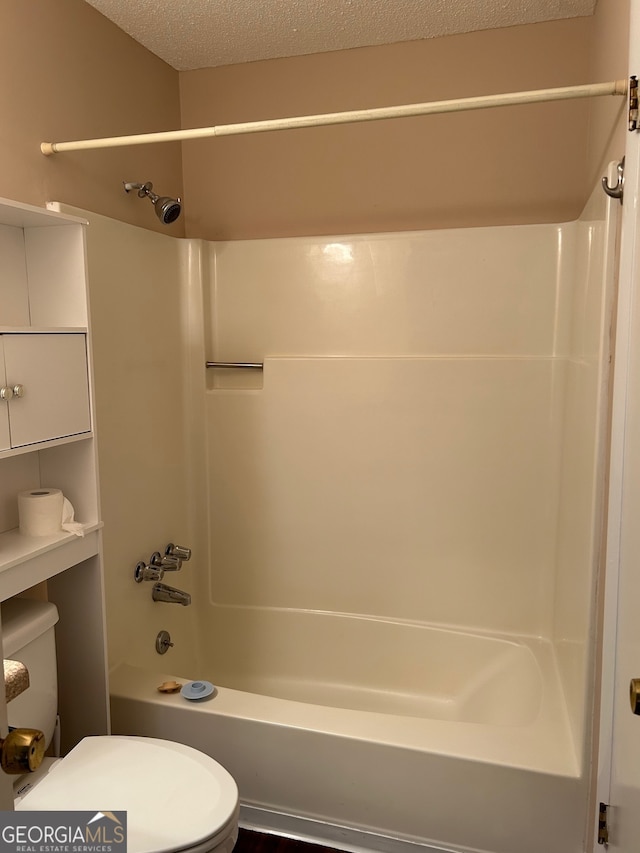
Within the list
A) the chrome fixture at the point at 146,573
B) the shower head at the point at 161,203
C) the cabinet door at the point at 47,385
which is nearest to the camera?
the cabinet door at the point at 47,385

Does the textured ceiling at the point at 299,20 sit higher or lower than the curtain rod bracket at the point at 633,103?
higher

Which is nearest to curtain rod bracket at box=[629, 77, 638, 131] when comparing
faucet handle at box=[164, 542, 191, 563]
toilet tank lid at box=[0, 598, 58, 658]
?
toilet tank lid at box=[0, 598, 58, 658]

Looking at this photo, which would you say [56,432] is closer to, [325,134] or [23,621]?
[23,621]

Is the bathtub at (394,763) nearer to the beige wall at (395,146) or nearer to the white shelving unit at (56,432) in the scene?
the white shelving unit at (56,432)

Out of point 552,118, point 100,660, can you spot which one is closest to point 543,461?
point 552,118

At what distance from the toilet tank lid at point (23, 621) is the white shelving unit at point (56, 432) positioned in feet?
0.29

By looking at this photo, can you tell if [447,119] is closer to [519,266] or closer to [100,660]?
[519,266]

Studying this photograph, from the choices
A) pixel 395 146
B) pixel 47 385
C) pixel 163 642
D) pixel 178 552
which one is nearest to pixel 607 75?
pixel 395 146

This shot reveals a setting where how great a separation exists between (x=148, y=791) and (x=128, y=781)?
0.06 metres

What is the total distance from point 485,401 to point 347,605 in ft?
3.12

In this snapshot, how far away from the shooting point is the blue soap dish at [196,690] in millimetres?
1841

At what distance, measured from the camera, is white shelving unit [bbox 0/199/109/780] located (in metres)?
1.47

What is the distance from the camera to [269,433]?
8.27ft

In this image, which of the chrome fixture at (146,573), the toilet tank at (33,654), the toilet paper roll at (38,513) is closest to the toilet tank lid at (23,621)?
the toilet tank at (33,654)
